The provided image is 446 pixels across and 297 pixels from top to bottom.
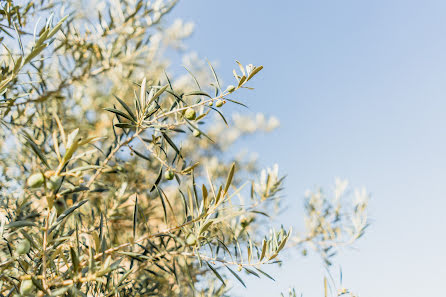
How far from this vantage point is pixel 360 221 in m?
2.29

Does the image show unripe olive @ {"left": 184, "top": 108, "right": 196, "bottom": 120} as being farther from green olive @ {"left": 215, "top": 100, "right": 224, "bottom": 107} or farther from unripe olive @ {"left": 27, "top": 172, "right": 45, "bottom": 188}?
unripe olive @ {"left": 27, "top": 172, "right": 45, "bottom": 188}

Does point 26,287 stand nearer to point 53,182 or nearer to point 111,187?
point 53,182

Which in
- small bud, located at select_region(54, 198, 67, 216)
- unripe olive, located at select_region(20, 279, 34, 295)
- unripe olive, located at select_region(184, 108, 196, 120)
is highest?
unripe olive, located at select_region(184, 108, 196, 120)

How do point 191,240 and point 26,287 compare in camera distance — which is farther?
point 191,240

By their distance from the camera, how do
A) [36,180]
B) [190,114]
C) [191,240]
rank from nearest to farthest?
[36,180]
[191,240]
[190,114]

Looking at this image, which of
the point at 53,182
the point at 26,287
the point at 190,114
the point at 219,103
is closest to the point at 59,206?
the point at 53,182

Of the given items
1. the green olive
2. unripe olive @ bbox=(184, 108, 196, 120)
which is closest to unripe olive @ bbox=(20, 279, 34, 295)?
unripe olive @ bbox=(184, 108, 196, 120)

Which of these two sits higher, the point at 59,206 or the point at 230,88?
the point at 230,88

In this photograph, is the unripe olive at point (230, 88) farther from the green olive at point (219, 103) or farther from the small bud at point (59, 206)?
the small bud at point (59, 206)

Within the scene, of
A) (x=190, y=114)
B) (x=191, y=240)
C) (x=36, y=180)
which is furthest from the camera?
(x=190, y=114)

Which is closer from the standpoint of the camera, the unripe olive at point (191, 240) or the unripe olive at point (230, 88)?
the unripe olive at point (191, 240)

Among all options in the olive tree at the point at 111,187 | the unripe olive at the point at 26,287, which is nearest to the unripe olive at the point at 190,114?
the olive tree at the point at 111,187

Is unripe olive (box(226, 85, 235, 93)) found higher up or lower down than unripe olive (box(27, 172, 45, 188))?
higher up

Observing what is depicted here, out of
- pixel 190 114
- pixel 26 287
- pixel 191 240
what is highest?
pixel 190 114
